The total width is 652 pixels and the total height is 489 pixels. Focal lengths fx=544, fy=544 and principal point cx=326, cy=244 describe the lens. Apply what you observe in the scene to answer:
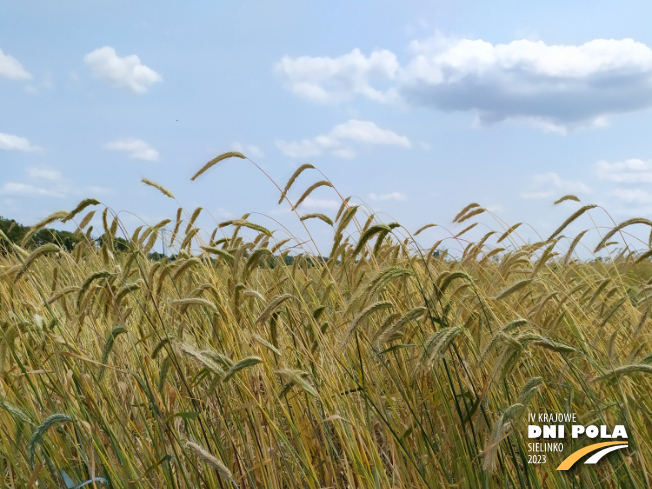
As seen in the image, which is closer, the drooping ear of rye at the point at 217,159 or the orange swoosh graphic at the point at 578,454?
the orange swoosh graphic at the point at 578,454

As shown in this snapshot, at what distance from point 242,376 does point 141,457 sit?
1.92 ft

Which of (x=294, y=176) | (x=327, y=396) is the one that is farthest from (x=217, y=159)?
(x=327, y=396)

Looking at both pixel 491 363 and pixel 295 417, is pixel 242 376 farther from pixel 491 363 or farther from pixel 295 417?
pixel 491 363

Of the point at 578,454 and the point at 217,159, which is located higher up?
the point at 217,159

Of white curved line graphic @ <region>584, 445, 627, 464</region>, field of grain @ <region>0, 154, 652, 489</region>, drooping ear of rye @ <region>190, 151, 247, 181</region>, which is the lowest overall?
white curved line graphic @ <region>584, 445, 627, 464</region>

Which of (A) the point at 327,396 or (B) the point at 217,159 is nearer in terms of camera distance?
(A) the point at 327,396

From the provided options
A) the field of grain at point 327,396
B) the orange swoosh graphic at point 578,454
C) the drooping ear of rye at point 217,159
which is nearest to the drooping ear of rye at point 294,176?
the field of grain at point 327,396

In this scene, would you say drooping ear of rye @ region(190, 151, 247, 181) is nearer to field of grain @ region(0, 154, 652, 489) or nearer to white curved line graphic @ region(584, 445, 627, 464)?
field of grain @ region(0, 154, 652, 489)

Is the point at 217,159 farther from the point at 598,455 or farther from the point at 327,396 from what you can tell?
the point at 598,455

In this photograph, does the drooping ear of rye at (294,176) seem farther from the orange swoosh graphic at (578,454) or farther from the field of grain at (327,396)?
the orange swoosh graphic at (578,454)

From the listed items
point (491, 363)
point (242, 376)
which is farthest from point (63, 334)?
point (491, 363)

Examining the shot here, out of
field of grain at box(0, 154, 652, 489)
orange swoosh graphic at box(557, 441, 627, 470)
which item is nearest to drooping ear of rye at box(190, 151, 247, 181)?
field of grain at box(0, 154, 652, 489)

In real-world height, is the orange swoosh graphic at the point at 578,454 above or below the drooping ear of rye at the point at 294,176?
below

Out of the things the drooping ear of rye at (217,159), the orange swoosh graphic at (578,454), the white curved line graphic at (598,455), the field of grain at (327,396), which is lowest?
the white curved line graphic at (598,455)
